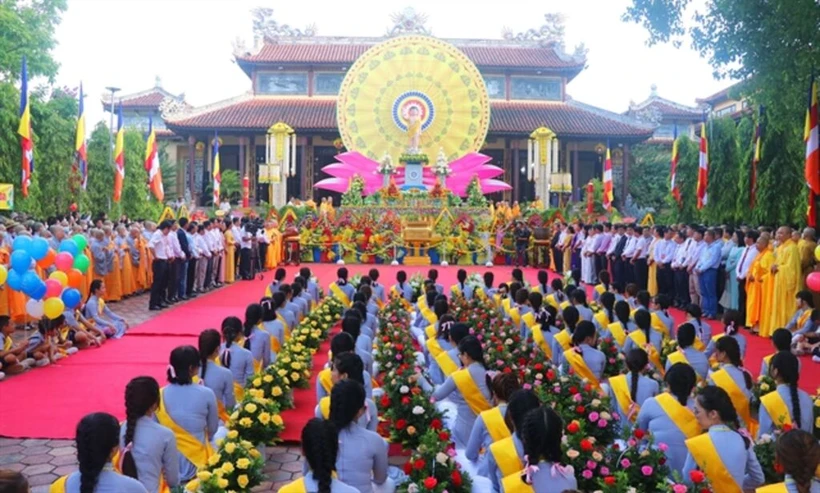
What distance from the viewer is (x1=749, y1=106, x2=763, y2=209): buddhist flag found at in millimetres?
11516

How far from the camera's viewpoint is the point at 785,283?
8875 mm

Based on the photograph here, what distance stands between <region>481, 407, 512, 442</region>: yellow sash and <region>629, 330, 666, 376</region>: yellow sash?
2.66 meters

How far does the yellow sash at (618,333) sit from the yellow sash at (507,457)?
3.40m

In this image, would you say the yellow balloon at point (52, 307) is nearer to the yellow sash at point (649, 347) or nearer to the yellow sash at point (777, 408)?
the yellow sash at point (649, 347)

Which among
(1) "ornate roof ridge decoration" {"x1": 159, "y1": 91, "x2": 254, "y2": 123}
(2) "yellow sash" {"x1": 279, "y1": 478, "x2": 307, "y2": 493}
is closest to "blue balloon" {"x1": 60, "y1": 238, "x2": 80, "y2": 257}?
(2) "yellow sash" {"x1": 279, "y1": 478, "x2": 307, "y2": 493}

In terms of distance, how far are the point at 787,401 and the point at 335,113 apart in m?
25.2

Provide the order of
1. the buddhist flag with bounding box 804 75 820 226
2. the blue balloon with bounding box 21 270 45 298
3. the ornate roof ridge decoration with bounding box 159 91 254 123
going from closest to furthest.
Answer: the blue balloon with bounding box 21 270 45 298, the buddhist flag with bounding box 804 75 820 226, the ornate roof ridge decoration with bounding box 159 91 254 123

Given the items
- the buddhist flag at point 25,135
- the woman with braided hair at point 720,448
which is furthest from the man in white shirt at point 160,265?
the woman with braided hair at point 720,448

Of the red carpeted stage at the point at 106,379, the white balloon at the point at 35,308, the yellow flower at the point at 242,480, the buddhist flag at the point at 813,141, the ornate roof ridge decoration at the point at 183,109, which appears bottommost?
the red carpeted stage at the point at 106,379

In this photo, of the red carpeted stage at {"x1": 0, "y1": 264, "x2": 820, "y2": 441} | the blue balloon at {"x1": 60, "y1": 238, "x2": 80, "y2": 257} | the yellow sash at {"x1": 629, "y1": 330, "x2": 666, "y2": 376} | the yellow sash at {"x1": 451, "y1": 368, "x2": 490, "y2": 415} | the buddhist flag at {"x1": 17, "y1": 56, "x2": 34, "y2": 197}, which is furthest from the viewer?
the buddhist flag at {"x1": 17, "y1": 56, "x2": 34, "y2": 197}

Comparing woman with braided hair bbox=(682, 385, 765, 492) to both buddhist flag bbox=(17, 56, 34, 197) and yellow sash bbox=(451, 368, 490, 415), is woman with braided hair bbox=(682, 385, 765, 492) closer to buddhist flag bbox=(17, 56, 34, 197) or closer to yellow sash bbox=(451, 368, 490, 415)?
yellow sash bbox=(451, 368, 490, 415)

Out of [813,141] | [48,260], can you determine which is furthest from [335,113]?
[813,141]

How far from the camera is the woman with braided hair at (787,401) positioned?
13.6 feet

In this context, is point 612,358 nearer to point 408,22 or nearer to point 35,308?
point 35,308
